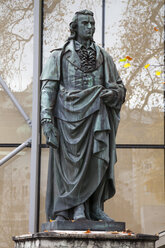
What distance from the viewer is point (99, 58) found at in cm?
612

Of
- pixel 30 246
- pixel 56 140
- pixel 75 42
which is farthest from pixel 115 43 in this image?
pixel 30 246

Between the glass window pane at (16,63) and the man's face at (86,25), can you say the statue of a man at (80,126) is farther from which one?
the glass window pane at (16,63)

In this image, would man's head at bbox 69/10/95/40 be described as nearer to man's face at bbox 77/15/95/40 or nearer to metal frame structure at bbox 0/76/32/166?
man's face at bbox 77/15/95/40

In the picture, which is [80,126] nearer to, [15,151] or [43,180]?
[15,151]

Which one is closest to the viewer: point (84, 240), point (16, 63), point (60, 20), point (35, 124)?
point (84, 240)

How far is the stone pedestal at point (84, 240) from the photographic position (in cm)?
507

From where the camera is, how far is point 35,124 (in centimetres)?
972

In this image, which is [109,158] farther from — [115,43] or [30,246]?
[115,43]

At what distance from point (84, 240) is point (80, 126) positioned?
4.21 feet

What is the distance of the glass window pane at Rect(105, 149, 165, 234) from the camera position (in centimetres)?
962

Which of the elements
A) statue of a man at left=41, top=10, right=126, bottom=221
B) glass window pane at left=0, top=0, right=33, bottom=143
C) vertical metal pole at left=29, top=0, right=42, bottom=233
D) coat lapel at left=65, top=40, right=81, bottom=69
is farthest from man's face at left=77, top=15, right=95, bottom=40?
glass window pane at left=0, top=0, right=33, bottom=143

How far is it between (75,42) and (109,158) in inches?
54.0

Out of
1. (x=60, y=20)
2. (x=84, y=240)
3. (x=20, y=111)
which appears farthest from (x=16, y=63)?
(x=84, y=240)

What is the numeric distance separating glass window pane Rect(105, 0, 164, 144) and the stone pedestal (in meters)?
4.94
